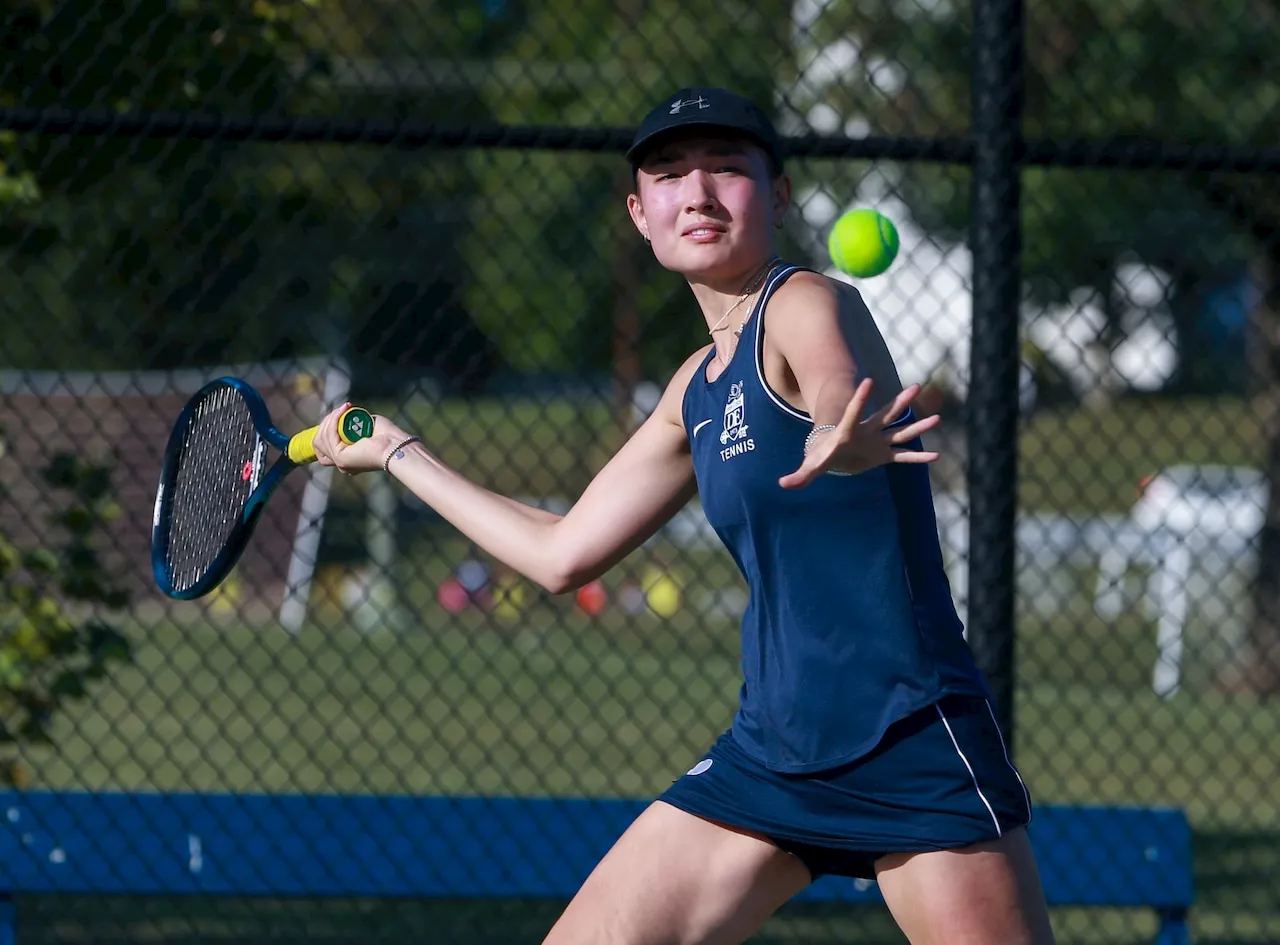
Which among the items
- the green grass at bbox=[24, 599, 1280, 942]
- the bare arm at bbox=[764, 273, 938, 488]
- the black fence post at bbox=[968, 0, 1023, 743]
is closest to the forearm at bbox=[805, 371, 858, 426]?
the bare arm at bbox=[764, 273, 938, 488]

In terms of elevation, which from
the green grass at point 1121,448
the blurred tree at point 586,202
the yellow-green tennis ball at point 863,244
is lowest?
the green grass at point 1121,448

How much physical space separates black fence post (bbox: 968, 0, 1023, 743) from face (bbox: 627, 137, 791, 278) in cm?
119

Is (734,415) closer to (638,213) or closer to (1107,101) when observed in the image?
(638,213)

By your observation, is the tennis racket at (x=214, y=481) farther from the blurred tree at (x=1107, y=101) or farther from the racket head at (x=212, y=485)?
the blurred tree at (x=1107, y=101)

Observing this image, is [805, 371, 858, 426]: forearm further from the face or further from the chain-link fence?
the chain-link fence

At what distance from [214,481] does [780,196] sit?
1278 mm

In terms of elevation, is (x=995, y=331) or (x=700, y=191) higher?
(x=700, y=191)

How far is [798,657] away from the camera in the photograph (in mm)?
2670

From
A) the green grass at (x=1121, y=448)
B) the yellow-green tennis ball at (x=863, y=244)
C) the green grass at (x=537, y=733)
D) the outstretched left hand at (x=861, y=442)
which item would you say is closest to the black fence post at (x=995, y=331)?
the yellow-green tennis ball at (x=863, y=244)

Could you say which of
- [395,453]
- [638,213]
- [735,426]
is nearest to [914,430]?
[735,426]

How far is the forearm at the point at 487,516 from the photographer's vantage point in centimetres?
302

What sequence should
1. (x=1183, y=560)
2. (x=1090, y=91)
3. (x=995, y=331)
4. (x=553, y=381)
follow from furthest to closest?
1. (x=1183, y=560)
2. (x=1090, y=91)
3. (x=553, y=381)
4. (x=995, y=331)

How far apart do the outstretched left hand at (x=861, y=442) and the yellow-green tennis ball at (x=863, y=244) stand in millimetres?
1238

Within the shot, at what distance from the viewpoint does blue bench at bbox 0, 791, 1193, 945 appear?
4.17 m
